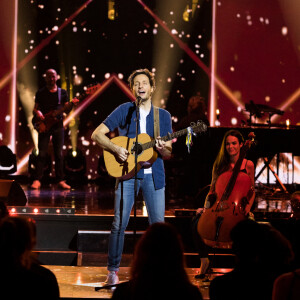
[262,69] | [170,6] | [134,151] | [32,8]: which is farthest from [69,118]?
[134,151]

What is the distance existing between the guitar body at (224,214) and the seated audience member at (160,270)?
246 centimetres

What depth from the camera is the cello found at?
4.64 metres

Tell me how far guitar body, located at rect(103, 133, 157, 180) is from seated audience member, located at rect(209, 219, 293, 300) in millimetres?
1951

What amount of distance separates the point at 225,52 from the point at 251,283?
974cm

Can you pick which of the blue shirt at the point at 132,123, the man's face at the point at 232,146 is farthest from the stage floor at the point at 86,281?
the man's face at the point at 232,146

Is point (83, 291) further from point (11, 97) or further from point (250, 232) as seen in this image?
point (11, 97)

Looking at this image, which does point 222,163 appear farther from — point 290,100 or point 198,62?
point 290,100

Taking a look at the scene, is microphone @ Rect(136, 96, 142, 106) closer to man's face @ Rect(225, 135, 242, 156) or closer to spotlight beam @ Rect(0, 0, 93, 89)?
man's face @ Rect(225, 135, 242, 156)

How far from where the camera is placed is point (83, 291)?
4344mm

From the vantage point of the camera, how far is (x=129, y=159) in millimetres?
4508

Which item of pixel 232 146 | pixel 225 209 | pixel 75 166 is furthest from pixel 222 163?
pixel 75 166

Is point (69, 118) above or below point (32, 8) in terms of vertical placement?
below

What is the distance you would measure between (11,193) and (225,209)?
2869 millimetres

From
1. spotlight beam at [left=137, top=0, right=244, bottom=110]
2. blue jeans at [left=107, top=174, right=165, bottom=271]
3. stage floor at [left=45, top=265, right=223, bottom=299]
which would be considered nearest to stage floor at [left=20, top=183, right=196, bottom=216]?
stage floor at [left=45, top=265, right=223, bottom=299]
